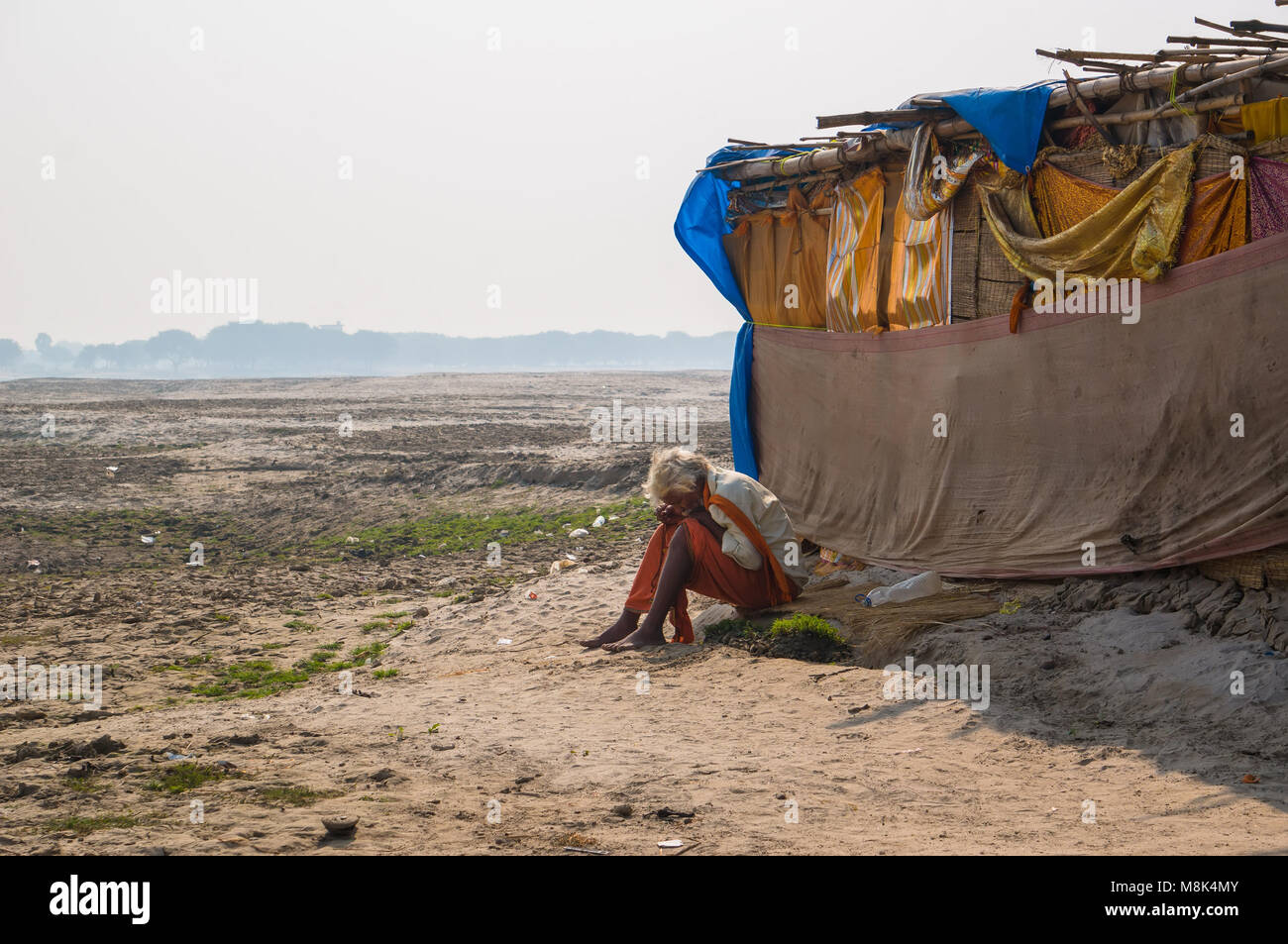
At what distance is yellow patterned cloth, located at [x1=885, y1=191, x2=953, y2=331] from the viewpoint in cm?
801

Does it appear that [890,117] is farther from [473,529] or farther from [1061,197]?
[473,529]

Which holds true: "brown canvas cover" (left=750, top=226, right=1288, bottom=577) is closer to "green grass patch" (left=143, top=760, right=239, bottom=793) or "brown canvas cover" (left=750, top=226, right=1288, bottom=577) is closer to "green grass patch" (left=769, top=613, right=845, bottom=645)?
"green grass patch" (left=769, top=613, right=845, bottom=645)

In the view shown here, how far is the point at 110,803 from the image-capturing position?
4371mm

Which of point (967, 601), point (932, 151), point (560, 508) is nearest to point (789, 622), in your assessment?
point (967, 601)

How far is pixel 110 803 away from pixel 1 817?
1.22ft

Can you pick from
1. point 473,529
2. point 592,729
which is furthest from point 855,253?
point 473,529

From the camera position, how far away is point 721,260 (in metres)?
11.1

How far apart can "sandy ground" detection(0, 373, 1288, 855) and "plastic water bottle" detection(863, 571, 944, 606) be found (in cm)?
37

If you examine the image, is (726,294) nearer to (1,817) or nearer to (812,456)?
(812,456)

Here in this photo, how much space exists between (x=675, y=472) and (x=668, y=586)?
2.50 ft

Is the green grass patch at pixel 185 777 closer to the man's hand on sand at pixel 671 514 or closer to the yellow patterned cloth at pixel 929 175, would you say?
the man's hand on sand at pixel 671 514

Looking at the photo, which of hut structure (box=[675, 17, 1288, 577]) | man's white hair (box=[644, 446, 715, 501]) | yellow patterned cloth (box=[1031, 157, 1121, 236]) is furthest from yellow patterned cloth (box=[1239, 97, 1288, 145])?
man's white hair (box=[644, 446, 715, 501])

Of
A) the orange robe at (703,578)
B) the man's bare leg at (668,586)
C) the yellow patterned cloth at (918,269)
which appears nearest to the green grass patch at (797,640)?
the orange robe at (703,578)

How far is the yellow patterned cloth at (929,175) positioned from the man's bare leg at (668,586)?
9.56ft
